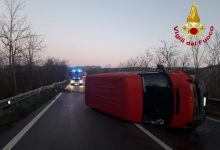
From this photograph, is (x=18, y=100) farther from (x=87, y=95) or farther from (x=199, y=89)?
(x=199, y=89)

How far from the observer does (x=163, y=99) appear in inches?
412

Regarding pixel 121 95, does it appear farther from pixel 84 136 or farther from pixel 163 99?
pixel 84 136

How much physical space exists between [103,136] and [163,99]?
2044 millimetres

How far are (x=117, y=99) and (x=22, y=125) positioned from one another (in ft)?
10.9

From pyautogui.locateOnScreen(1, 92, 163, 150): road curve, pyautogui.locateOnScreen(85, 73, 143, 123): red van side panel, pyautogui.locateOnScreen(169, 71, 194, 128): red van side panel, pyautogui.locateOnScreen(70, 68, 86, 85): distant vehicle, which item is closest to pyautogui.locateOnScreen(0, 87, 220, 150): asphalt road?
pyautogui.locateOnScreen(1, 92, 163, 150): road curve

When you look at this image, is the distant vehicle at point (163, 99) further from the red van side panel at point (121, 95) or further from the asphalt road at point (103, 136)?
the asphalt road at point (103, 136)

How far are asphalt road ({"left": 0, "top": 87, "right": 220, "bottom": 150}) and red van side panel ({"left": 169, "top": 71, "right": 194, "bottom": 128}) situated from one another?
40cm

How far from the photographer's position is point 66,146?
8.45 metres

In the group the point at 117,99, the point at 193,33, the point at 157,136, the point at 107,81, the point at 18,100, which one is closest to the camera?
the point at 157,136

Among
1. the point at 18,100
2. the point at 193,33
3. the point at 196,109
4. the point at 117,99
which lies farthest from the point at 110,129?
the point at 193,33

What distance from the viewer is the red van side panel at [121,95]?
10.7 meters

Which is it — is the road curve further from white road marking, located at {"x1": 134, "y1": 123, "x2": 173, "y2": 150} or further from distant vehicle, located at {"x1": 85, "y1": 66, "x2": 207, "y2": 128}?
distant vehicle, located at {"x1": 85, "y1": 66, "x2": 207, "y2": 128}

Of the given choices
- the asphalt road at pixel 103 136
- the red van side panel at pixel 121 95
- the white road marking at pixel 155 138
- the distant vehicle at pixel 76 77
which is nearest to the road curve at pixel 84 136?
the asphalt road at pixel 103 136

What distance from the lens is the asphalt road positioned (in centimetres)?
846
